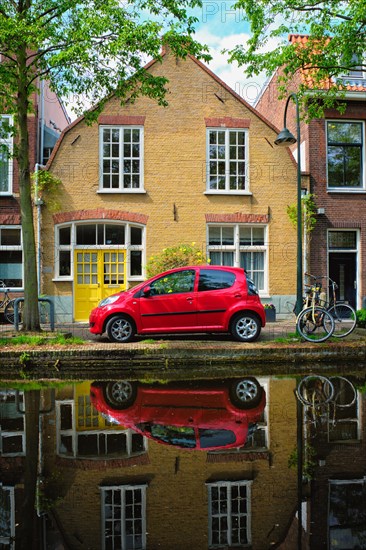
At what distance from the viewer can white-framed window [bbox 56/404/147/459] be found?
4.67 meters

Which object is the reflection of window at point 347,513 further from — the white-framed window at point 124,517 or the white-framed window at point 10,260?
the white-framed window at point 10,260

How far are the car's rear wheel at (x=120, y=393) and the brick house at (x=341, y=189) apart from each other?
1084 cm

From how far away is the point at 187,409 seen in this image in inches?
244

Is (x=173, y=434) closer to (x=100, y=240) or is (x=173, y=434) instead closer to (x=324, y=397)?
(x=324, y=397)

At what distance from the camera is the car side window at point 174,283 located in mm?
11492

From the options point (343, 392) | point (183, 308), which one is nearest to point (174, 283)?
point (183, 308)

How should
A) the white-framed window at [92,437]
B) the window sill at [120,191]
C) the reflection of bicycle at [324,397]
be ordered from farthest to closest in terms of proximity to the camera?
the window sill at [120,191] < the reflection of bicycle at [324,397] < the white-framed window at [92,437]

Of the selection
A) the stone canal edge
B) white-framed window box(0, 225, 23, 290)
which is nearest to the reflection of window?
the stone canal edge

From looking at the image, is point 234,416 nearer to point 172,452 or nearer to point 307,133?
point 172,452

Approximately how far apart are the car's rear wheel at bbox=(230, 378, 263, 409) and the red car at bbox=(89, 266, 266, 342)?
3178 mm

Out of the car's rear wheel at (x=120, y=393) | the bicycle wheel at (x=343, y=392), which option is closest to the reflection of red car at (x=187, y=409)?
the car's rear wheel at (x=120, y=393)

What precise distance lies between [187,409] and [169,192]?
1166 cm

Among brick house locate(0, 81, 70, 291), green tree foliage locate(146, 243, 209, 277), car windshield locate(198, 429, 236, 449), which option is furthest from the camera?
brick house locate(0, 81, 70, 291)

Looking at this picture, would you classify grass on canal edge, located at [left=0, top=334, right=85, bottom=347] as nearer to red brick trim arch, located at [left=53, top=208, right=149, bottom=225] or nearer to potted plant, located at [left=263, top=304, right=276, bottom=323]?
red brick trim arch, located at [left=53, top=208, right=149, bottom=225]
